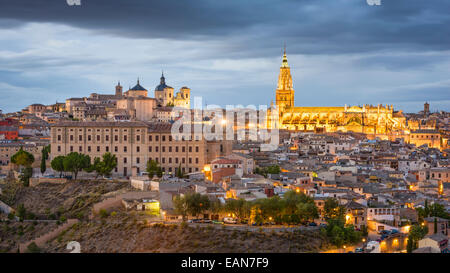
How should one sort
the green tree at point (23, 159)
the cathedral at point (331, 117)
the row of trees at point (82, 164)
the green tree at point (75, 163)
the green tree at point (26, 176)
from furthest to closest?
the cathedral at point (331, 117)
the green tree at point (23, 159)
the green tree at point (26, 176)
the row of trees at point (82, 164)
the green tree at point (75, 163)

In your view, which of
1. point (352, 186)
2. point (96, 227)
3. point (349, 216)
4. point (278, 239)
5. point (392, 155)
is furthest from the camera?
point (392, 155)

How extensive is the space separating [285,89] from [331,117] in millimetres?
9581

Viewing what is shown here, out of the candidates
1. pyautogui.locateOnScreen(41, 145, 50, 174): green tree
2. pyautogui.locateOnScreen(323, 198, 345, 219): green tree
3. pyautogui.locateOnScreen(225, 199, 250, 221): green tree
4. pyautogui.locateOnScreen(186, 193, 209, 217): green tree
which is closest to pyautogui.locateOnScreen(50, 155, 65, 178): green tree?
pyautogui.locateOnScreen(41, 145, 50, 174): green tree

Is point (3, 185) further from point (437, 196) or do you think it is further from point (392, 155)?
point (392, 155)

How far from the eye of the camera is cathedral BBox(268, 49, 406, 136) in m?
68.3

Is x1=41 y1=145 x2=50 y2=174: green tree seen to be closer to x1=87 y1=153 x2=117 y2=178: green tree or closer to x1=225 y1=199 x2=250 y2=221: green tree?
x1=87 y1=153 x2=117 y2=178: green tree

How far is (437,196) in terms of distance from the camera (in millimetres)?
24516

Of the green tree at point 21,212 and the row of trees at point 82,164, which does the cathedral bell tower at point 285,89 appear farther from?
the green tree at point 21,212

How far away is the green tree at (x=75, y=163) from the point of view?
88.6 ft

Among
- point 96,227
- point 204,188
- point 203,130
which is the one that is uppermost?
point 203,130

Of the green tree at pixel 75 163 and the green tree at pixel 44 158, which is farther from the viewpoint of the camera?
the green tree at pixel 44 158

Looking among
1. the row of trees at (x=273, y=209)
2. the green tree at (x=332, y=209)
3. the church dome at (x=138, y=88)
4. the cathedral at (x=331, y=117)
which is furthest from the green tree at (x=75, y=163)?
the cathedral at (x=331, y=117)

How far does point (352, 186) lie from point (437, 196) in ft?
12.1
